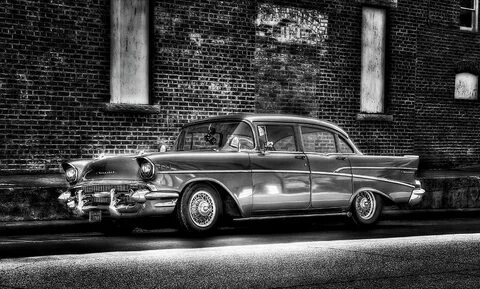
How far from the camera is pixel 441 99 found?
19.4 meters

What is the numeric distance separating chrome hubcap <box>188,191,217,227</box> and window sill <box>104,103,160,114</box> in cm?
519

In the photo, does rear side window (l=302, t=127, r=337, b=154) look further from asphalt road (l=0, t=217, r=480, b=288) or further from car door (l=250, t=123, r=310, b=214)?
asphalt road (l=0, t=217, r=480, b=288)

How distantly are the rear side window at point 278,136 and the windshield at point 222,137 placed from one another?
19cm

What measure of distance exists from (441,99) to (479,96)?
1548mm

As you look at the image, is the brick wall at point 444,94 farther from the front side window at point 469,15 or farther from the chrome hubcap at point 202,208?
the chrome hubcap at point 202,208

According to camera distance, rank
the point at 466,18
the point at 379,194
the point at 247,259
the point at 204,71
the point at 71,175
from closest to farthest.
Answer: the point at 247,259, the point at 71,175, the point at 379,194, the point at 204,71, the point at 466,18

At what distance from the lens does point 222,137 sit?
30.1ft

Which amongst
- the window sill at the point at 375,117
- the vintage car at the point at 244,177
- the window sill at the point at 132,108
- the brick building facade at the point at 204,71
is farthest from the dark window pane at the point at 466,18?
the vintage car at the point at 244,177

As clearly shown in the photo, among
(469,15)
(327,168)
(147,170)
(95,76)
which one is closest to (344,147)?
(327,168)

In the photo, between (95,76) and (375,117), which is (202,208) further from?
(375,117)

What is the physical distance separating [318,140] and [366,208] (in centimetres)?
123

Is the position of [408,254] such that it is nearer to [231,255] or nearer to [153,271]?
[231,255]

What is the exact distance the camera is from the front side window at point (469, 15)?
19.9 meters

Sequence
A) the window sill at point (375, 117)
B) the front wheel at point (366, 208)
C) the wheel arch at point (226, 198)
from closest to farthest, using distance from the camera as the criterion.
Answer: the wheel arch at point (226, 198), the front wheel at point (366, 208), the window sill at point (375, 117)
